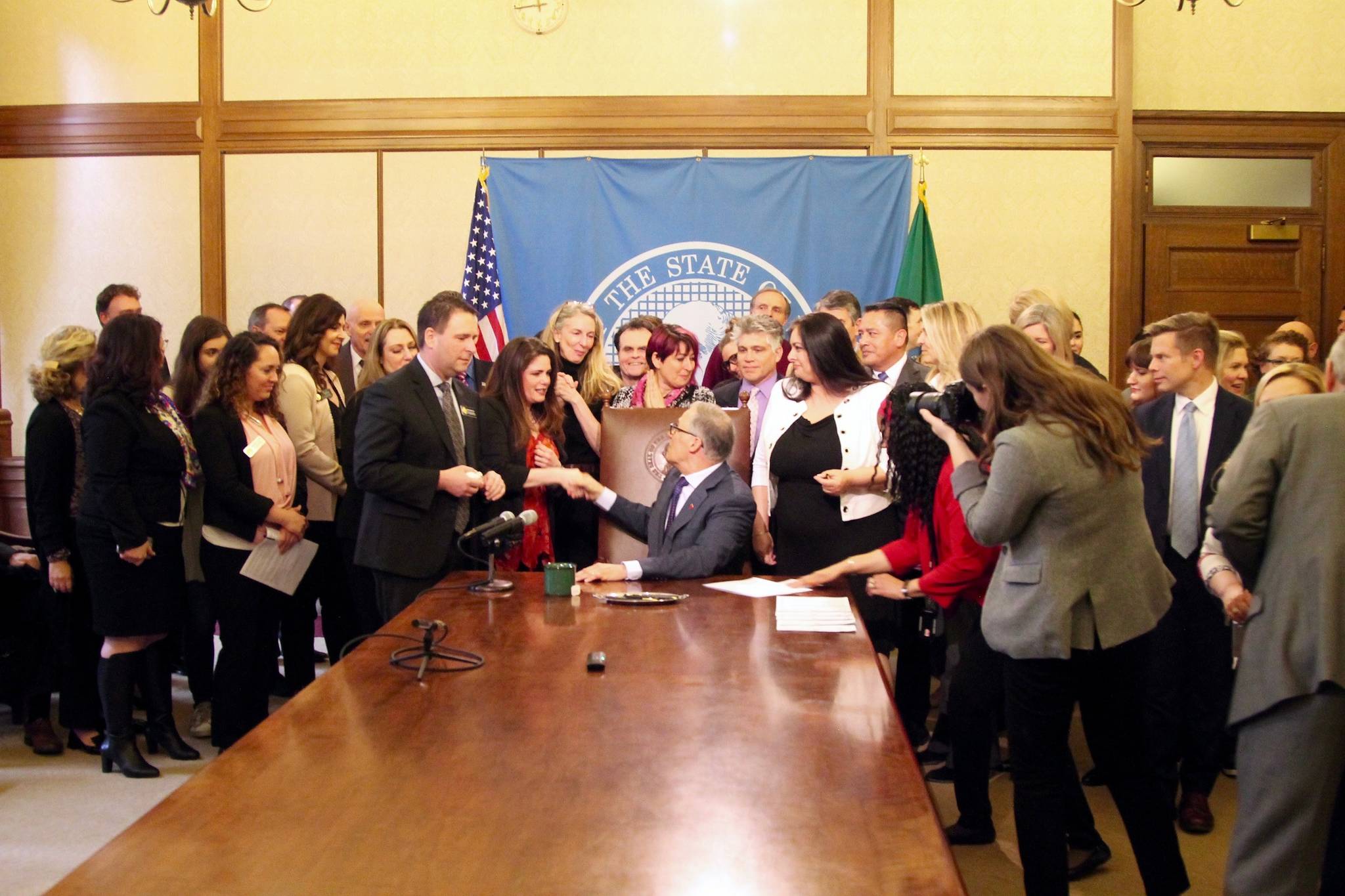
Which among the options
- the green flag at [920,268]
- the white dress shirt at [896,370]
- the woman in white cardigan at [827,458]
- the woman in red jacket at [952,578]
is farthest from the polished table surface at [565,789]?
the green flag at [920,268]

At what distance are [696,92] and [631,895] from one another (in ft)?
20.6

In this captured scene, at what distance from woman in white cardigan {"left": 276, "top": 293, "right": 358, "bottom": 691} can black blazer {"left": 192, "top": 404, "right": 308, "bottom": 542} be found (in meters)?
0.42

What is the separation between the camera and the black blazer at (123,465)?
4.19 m

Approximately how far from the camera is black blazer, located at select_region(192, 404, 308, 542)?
4.42m

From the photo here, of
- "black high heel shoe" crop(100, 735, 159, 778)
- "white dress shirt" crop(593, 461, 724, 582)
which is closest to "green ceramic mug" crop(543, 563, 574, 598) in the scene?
"white dress shirt" crop(593, 461, 724, 582)

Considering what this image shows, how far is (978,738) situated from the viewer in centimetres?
350

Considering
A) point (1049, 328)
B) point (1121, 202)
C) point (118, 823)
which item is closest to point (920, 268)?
point (1121, 202)

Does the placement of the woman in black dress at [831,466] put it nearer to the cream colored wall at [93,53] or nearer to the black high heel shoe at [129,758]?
the black high heel shoe at [129,758]

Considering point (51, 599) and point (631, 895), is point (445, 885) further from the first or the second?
point (51, 599)

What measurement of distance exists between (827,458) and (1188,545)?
1.17 m

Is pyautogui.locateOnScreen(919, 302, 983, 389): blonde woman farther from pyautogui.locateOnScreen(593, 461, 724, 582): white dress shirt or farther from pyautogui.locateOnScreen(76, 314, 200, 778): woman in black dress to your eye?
pyautogui.locateOnScreen(76, 314, 200, 778): woman in black dress

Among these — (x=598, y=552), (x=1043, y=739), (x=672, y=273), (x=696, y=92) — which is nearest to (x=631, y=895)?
(x=1043, y=739)

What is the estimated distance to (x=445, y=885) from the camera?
160 cm

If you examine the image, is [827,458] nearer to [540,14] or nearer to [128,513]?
[128,513]
